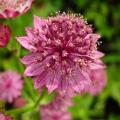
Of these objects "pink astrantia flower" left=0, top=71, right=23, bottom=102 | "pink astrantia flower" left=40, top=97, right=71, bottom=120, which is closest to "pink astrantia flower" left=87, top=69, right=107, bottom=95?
"pink astrantia flower" left=40, top=97, right=71, bottom=120

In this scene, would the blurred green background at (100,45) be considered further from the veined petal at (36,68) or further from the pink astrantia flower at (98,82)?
the veined petal at (36,68)

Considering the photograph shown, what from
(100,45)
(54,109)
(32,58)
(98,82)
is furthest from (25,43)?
(100,45)

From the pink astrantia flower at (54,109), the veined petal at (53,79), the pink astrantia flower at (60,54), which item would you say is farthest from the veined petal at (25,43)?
the pink astrantia flower at (54,109)

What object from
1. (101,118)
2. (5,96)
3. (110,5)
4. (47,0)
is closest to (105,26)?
(110,5)

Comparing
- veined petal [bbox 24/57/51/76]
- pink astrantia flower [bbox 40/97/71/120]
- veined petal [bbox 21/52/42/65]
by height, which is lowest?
pink astrantia flower [bbox 40/97/71/120]

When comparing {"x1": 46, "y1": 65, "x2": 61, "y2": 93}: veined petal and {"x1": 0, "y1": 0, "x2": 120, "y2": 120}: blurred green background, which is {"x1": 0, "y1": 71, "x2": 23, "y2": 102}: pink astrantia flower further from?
{"x1": 46, "y1": 65, "x2": 61, "y2": 93}: veined petal
